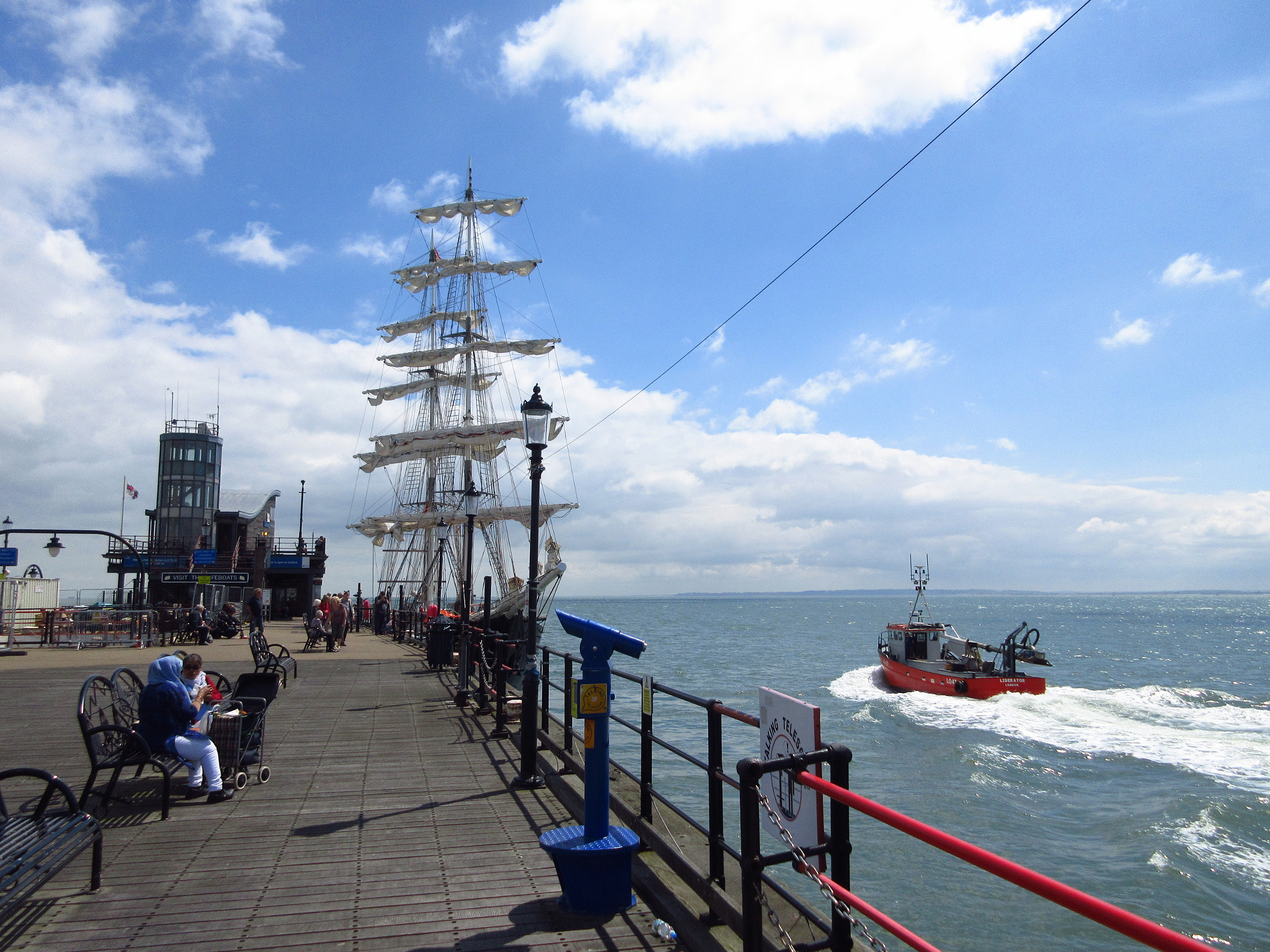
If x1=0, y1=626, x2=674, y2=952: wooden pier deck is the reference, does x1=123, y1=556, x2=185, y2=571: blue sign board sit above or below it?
above

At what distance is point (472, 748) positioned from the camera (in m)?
8.80

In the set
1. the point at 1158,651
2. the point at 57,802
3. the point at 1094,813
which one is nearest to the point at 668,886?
the point at 57,802

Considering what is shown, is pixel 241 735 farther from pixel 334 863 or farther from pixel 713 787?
pixel 713 787

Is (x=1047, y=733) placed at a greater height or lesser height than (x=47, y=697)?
lesser

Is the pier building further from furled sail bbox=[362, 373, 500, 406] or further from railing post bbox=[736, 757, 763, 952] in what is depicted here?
railing post bbox=[736, 757, 763, 952]

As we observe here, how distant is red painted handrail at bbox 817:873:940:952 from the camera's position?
257cm

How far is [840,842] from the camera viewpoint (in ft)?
10.1

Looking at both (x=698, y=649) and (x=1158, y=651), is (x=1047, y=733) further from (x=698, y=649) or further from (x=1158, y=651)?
(x=1158, y=651)

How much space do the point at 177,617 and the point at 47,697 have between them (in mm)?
14312

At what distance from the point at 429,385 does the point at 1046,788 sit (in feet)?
137

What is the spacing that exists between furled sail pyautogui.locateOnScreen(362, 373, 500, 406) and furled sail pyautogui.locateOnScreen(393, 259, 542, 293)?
566cm

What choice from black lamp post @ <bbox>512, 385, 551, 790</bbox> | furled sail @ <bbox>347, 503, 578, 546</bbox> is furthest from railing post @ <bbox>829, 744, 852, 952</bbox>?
furled sail @ <bbox>347, 503, 578, 546</bbox>

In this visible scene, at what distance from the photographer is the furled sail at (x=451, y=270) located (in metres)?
47.6

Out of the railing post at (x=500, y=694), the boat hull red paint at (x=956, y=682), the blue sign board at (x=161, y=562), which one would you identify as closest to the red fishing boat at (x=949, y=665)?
the boat hull red paint at (x=956, y=682)
